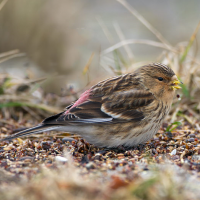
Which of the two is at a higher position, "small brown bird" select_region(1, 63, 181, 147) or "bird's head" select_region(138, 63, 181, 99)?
"bird's head" select_region(138, 63, 181, 99)

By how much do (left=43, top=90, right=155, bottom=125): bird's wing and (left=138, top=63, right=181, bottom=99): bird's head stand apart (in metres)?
0.13

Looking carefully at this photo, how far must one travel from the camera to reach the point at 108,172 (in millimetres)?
2939

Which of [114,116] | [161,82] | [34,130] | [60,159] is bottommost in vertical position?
[60,159]

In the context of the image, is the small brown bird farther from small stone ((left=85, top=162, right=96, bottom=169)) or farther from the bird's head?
small stone ((left=85, top=162, right=96, bottom=169))

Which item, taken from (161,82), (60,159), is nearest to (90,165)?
(60,159)

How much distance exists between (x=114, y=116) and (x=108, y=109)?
0.35 feet

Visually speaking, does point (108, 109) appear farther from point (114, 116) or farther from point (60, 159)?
point (60, 159)

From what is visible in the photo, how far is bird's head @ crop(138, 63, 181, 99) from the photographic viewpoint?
3.99 metres

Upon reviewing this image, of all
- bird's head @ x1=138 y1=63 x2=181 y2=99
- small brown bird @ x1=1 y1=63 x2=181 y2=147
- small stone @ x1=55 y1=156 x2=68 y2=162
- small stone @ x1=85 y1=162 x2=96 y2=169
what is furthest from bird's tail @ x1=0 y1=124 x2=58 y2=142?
bird's head @ x1=138 y1=63 x2=181 y2=99

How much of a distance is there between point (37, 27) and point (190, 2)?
26.1 feet

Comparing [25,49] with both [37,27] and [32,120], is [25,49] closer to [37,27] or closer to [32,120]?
[37,27]

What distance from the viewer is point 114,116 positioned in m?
3.70

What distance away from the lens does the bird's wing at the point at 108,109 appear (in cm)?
367

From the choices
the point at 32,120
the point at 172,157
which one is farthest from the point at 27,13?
the point at 172,157
